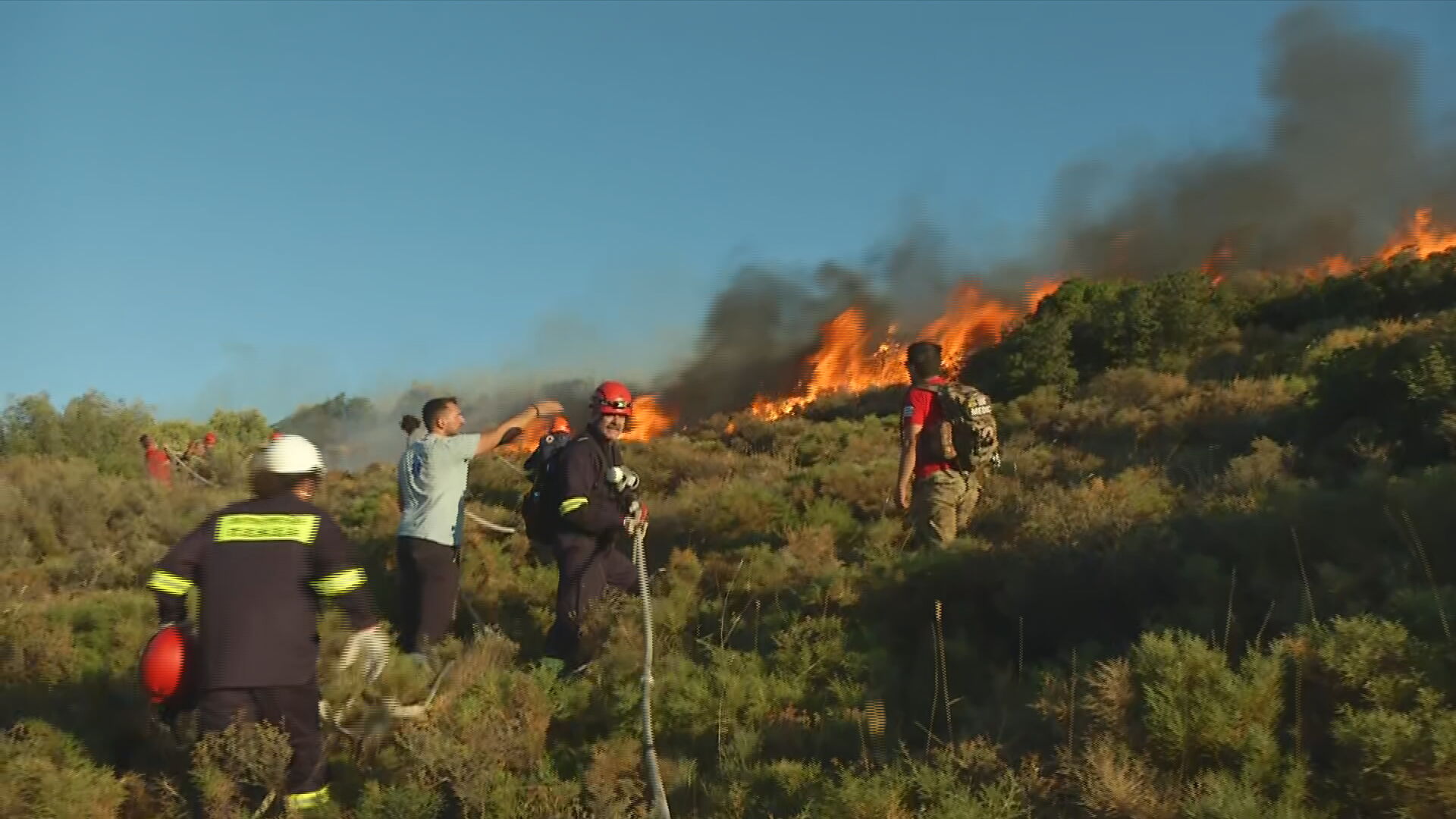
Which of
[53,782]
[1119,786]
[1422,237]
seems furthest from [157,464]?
[1422,237]

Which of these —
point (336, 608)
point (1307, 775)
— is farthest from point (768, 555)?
point (1307, 775)

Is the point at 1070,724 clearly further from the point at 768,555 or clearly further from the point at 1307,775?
the point at 768,555

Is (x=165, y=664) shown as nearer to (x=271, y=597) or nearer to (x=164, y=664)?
(x=164, y=664)

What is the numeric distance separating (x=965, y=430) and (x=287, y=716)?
15.4ft

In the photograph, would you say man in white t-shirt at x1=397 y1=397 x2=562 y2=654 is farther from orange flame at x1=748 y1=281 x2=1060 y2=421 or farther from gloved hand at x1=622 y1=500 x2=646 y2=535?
orange flame at x1=748 y1=281 x2=1060 y2=421

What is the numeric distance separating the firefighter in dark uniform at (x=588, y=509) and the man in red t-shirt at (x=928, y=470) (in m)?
1.96

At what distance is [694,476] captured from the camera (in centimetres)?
1534

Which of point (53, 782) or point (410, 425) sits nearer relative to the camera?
point (53, 782)

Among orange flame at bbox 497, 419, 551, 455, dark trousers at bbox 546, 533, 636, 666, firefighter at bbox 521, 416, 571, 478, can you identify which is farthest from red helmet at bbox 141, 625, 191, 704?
orange flame at bbox 497, 419, 551, 455

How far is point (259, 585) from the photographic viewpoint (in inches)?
204

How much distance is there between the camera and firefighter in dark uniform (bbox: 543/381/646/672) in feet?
23.8

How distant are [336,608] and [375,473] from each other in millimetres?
12881

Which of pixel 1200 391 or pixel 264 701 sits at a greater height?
pixel 1200 391

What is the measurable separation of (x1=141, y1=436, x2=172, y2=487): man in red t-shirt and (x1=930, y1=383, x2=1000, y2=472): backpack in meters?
15.5
